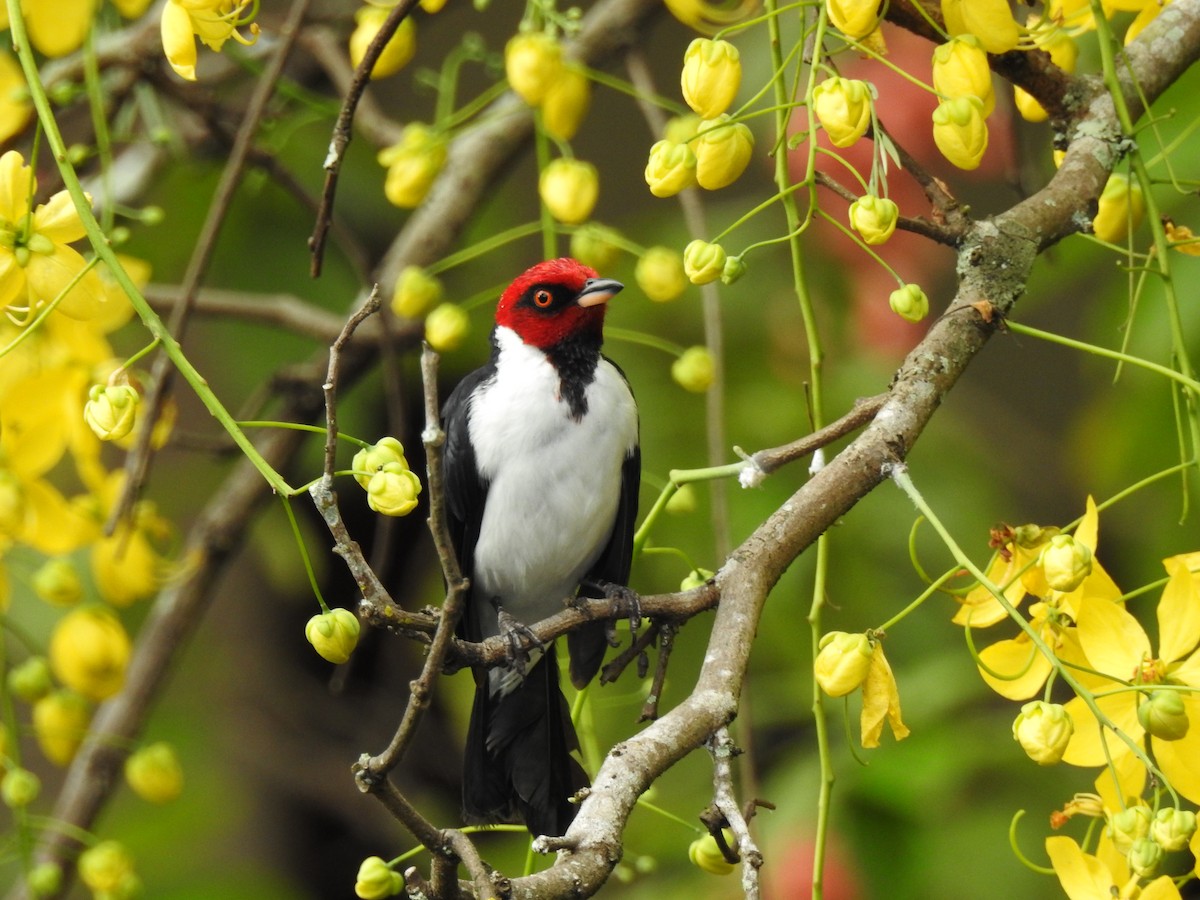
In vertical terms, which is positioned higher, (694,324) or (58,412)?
(694,324)

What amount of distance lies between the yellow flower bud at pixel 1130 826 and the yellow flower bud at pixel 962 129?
0.60m

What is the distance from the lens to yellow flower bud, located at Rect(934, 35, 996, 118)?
1391 mm

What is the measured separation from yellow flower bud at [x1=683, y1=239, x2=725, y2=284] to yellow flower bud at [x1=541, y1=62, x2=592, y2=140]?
606 mm

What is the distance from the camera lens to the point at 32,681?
200cm

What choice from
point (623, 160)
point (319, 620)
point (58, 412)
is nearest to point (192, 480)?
point (58, 412)

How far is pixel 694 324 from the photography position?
3156mm

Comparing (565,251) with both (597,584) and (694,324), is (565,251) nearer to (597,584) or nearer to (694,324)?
(694,324)

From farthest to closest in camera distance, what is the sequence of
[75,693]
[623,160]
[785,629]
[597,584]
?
[623,160], [785,629], [597,584], [75,693]

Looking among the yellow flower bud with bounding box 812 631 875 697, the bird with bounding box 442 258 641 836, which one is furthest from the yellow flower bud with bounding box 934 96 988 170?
the bird with bounding box 442 258 641 836

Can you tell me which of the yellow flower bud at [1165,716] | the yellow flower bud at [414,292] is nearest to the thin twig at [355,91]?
the yellow flower bud at [414,292]

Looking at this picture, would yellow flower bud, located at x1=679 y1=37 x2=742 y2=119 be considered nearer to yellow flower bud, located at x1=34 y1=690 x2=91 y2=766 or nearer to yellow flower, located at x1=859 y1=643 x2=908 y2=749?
yellow flower, located at x1=859 y1=643 x2=908 y2=749

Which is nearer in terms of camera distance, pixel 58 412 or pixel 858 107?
pixel 858 107

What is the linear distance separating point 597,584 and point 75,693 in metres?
0.85

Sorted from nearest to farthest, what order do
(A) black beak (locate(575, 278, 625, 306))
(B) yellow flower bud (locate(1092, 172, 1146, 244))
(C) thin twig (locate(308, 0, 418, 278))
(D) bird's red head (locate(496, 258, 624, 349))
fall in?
(C) thin twig (locate(308, 0, 418, 278)), (B) yellow flower bud (locate(1092, 172, 1146, 244)), (A) black beak (locate(575, 278, 625, 306)), (D) bird's red head (locate(496, 258, 624, 349))
